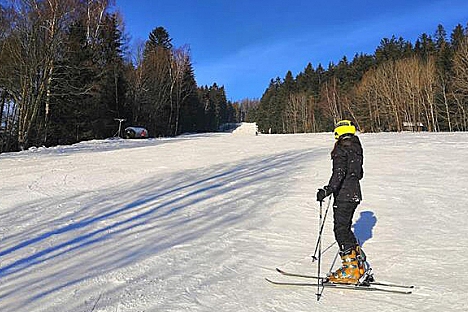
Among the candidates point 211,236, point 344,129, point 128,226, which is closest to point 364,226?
point 211,236

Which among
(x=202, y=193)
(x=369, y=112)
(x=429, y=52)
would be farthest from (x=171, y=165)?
(x=429, y=52)

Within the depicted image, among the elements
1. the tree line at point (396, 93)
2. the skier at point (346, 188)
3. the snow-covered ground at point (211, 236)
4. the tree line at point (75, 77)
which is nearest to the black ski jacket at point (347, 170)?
the skier at point (346, 188)

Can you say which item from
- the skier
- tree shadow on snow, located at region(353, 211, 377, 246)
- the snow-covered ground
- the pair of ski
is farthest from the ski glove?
tree shadow on snow, located at region(353, 211, 377, 246)

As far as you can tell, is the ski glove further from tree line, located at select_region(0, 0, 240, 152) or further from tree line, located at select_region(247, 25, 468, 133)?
tree line, located at select_region(247, 25, 468, 133)

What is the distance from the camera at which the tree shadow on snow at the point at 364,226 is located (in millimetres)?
5715

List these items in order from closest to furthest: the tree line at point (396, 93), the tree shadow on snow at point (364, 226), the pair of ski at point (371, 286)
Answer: the pair of ski at point (371, 286) → the tree shadow on snow at point (364, 226) → the tree line at point (396, 93)

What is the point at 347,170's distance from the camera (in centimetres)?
416

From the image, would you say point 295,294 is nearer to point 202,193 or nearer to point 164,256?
point 164,256

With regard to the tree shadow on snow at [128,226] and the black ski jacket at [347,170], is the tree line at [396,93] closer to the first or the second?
the tree shadow on snow at [128,226]

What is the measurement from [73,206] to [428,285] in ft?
21.4

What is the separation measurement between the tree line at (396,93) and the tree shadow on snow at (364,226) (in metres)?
35.7

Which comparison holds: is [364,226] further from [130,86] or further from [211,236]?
[130,86]

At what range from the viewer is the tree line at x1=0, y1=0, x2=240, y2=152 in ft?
67.0

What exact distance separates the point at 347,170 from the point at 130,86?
120 ft
